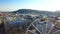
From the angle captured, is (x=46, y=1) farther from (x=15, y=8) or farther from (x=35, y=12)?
(x=15, y=8)

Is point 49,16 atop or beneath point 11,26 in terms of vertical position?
atop

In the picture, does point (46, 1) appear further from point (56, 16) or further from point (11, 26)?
point (11, 26)

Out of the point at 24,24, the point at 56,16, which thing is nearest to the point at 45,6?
the point at 56,16

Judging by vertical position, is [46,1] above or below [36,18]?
Result: above

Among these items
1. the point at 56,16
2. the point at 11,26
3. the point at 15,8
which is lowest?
the point at 11,26

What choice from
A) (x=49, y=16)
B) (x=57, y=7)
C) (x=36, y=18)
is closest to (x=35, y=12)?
(x=36, y=18)

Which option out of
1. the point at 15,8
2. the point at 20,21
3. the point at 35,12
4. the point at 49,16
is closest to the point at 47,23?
the point at 49,16
